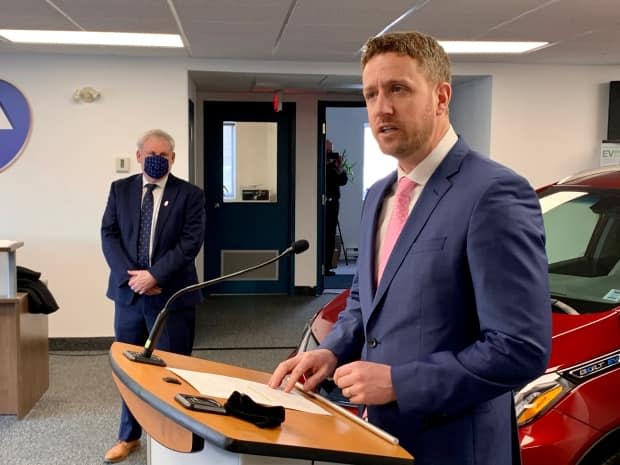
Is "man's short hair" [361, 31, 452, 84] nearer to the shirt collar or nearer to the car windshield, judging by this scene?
the shirt collar

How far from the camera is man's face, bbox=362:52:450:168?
1219 mm

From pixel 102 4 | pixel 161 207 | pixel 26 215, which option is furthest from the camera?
pixel 26 215

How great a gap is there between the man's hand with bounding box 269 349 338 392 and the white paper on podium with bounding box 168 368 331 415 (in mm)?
24

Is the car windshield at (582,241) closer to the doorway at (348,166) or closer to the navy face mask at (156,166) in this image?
the navy face mask at (156,166)

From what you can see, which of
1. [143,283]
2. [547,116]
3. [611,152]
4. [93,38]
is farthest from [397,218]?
[611,152]

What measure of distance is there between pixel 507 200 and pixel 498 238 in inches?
3.0

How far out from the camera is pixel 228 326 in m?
6.32

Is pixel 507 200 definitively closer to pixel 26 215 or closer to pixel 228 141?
pixel 26 215

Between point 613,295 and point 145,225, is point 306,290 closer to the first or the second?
point 145,225

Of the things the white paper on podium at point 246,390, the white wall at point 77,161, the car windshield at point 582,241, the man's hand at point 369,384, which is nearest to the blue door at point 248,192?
the white wall at point 77,161

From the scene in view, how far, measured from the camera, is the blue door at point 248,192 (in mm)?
7617

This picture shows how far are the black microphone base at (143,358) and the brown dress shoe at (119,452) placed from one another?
2.04 meters

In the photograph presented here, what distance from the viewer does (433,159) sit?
1.28 metres

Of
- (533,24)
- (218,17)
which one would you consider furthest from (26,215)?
(533,24)
